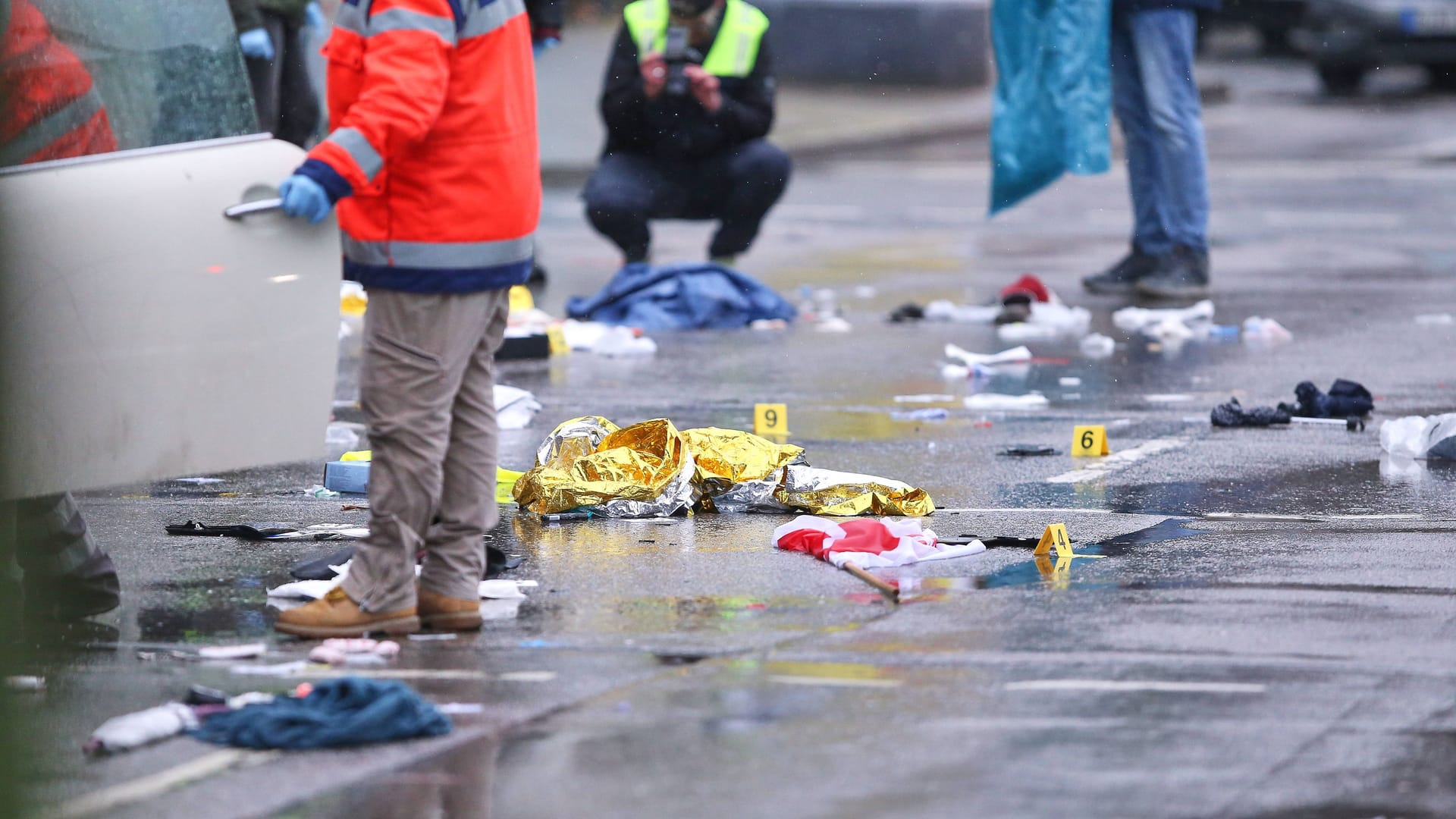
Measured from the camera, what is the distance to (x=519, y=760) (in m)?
4.27

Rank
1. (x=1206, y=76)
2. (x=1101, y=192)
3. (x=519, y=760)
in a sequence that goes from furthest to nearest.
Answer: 1. (x=1206, y=76)
2. (x=1101, y=192)
3. (x=519, y=760)

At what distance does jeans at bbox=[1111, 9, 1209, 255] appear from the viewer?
11773mm

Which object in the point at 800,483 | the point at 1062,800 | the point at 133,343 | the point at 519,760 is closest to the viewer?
the point at 1062,800

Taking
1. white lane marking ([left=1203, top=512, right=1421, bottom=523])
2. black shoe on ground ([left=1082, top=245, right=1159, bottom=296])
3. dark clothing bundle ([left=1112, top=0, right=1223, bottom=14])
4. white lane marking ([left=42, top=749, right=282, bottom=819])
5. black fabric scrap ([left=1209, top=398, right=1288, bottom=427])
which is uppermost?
dark clothing bundle ([left=1112, top=0, right=1223, bottom=14])

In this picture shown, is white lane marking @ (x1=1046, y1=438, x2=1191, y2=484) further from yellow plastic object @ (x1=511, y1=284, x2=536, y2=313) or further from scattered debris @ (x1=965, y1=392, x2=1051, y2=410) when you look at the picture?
yellow plastic object @ (x1=511, y1=284, x2=536, y2=313)

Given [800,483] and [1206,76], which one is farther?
[1206,76]

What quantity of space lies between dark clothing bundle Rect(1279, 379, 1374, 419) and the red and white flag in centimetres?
274

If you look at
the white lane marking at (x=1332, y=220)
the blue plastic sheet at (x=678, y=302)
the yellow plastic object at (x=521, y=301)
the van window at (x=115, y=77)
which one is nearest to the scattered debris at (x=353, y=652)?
the van window at (x=115, y=77)

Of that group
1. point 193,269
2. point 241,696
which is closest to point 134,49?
point 193,269

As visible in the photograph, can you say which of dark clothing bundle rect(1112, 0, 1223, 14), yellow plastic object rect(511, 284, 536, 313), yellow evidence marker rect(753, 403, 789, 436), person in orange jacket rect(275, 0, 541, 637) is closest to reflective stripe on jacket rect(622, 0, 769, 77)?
yellow plastic object rect(511, 284, 536, 313)

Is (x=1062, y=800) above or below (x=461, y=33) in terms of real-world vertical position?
below

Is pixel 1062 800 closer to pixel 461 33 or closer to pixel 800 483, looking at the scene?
pixel 461 33

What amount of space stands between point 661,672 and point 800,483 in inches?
77.4

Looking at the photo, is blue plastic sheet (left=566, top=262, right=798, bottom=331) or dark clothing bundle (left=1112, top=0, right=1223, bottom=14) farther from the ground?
dark clothing bundle (left=1112, top=0, right=1223, bottom=14)
